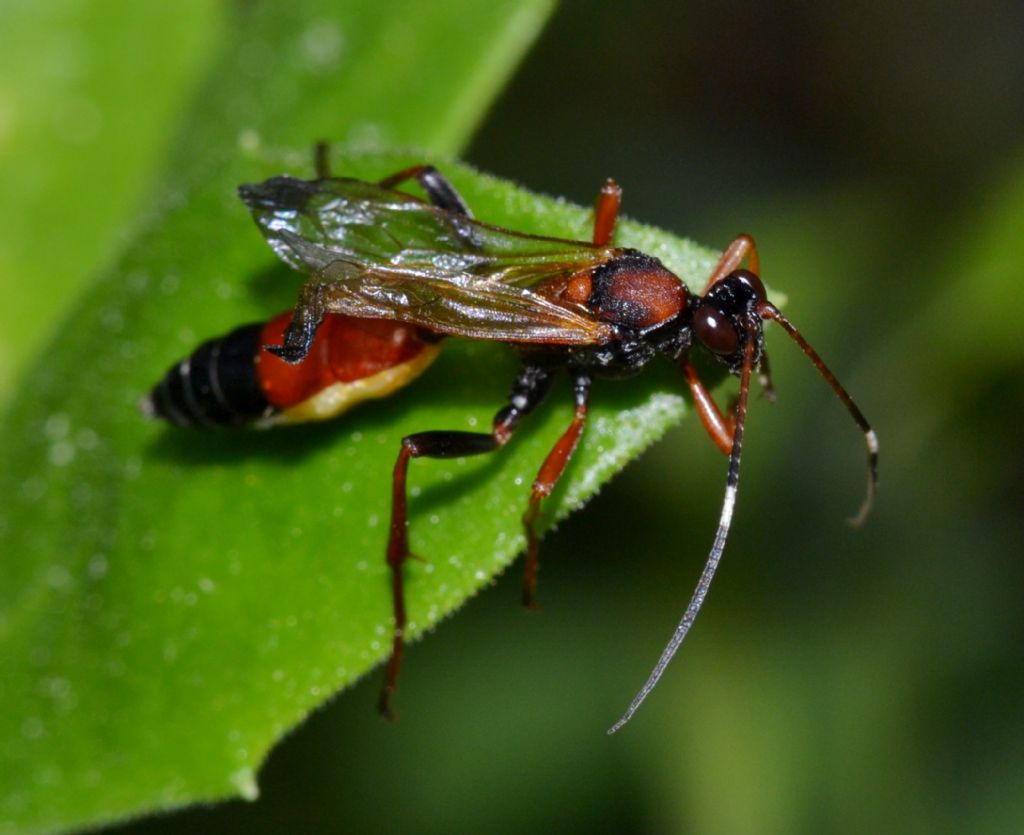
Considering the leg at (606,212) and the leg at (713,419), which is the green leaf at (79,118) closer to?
the leg at (606,212)

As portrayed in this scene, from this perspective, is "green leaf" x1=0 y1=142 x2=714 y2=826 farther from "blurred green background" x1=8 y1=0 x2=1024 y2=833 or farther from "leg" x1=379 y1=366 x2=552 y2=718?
"blurred green background" x1=8 y1=0 x2=1024 y2=833

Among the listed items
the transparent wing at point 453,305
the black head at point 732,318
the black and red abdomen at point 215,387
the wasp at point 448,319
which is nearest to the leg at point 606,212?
the wasp at point 448,319

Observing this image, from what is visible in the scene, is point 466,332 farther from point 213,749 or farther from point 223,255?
point 213,749

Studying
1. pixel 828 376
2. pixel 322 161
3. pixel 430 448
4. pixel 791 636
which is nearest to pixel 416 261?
pixel 322 161

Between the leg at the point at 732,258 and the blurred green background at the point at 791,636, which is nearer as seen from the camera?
the leg at the point at 732,258

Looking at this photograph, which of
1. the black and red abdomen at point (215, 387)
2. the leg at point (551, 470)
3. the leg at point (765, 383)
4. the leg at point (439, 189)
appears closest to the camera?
A: the leg at point (551, 470)

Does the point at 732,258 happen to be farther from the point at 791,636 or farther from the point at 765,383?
the point at 791,636

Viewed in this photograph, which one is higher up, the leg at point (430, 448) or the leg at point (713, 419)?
the leg at point (713, 419)

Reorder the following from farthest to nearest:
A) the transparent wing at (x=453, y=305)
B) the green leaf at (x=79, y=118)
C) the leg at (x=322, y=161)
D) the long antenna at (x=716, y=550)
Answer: the green leaf at (x=79, y=118) < the leg at (x=322, y=161) < the transparent wing at (x=453, y=305) < the long antenna at (x=716, y=550)
